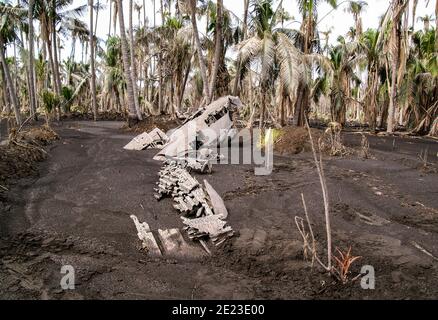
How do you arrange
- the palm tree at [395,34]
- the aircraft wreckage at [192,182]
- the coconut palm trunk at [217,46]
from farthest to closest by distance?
the coconut palm trunk at [217,46] < the palm tree at [395,34] < the aircraft wreckage at [192,182]

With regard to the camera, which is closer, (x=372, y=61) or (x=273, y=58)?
(x=273, y=58)

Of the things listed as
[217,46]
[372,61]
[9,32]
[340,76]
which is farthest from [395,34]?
[9,32]

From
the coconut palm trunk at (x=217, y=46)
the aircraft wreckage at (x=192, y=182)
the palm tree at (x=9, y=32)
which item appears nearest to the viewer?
the aircraft wreckage at (x=192, y=182)

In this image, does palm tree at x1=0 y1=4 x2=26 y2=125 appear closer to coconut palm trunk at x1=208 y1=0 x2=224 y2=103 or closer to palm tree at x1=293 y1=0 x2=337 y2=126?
coconut palm trunk at x1=208 y1=0 x2=224 y2=103

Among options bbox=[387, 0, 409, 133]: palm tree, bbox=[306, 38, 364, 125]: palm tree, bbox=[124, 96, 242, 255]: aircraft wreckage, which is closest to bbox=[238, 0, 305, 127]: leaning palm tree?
bbox=[124, 96, 242, 255]: aircraft wreckage

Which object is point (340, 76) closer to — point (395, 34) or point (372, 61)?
point (372, 61)

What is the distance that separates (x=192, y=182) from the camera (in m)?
7.73

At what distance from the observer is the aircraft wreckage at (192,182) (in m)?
6.07

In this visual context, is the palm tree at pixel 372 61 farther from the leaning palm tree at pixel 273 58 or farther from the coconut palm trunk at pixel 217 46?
the coconut palm trunk at pixel 217 46

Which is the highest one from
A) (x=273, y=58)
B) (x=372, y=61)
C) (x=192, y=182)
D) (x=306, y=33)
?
(x=306, y=33)

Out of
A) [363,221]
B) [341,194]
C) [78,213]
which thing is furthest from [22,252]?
[341,194]

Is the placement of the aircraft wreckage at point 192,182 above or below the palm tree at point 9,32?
below

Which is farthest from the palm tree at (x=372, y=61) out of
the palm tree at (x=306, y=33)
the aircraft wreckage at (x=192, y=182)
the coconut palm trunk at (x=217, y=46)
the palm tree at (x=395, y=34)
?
the aircraft wreckage at (x=192, y=182)

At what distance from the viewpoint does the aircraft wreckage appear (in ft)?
19.9
